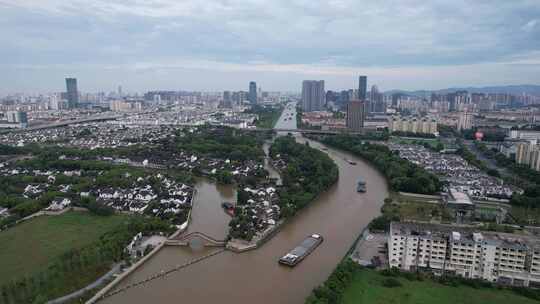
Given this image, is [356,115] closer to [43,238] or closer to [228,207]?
[228,207]

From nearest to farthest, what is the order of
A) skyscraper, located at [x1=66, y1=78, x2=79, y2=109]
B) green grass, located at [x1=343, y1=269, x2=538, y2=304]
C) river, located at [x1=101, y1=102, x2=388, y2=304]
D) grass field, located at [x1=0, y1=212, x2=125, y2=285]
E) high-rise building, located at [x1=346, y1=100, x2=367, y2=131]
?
green grass, located at [x1=343, y1=269, x2=538, y2=304] < river, located at [x1=101, y1=102, x2=388, y2=304] < grass field, located at [x1=0, y1=212, x2=125, y2=285] < high-rise building, located at [x1=346, y1=100, x2=367, y2=131] < skyscraper, located at [x1=66, y1=78, x2=79, y2=109]

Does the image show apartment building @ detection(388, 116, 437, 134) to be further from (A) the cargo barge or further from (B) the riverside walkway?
(B) the riverside walkway

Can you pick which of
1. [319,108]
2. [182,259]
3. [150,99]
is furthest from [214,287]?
[150,99]

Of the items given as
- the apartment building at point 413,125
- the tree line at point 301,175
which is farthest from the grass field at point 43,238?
the apartment building at point 413,125

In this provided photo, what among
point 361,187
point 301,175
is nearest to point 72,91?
point 301,175

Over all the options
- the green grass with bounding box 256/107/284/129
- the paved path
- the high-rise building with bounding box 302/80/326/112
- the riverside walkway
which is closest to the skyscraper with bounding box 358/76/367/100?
the high-rise building with bounding box 302/80/326/112

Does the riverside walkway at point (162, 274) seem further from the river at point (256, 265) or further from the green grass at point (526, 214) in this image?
the green grass at point (526, 214)

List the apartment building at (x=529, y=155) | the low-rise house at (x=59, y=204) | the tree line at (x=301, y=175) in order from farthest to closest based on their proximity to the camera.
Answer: the apartment building at (x=529, y=155) < the tree line at (x=301, y=175) < the low-rise house at (x=59, y=204)
